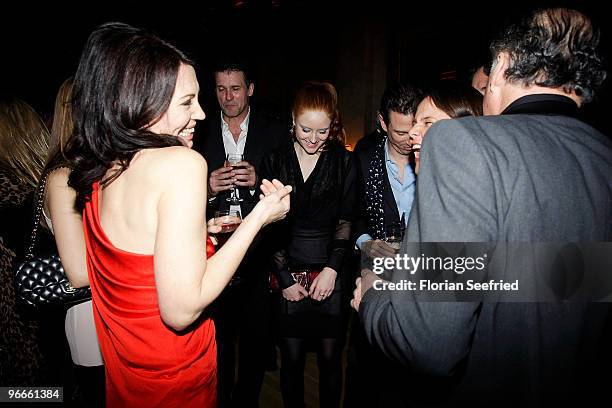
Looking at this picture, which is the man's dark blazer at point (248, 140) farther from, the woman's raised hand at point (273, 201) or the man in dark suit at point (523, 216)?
the man in dark suit at point (523, 216)

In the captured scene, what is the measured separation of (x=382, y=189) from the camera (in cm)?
254

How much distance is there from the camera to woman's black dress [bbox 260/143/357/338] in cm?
251

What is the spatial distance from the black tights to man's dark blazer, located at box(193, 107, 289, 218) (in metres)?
1.04

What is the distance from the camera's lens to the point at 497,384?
1027 mm

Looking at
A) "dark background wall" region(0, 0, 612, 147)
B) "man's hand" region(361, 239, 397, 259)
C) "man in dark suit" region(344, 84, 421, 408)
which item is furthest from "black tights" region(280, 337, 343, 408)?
"dark background wall" region(0, 0, 612, 147)

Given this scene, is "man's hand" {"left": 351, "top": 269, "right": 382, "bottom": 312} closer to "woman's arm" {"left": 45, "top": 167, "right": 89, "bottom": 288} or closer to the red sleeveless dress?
the red sleeveless dress

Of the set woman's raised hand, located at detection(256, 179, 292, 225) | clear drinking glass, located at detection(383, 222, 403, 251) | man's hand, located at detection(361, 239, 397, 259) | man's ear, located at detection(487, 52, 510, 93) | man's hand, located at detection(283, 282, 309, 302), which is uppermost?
man's ear, located at detection(487, 52, 510, 93)

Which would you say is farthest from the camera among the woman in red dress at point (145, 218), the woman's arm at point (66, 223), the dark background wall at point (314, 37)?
the dark background wall at point (314, 37)

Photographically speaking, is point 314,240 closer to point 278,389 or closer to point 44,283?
point 278,389

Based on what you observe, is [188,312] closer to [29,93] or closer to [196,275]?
[196,275]

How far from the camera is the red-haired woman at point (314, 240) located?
2490mm

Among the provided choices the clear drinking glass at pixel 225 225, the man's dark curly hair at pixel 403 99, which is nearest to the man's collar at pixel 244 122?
the man's dark curly hair at pixel 403 99

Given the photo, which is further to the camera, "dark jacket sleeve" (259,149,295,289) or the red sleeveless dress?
"dark jacket sleeve" (259,149,295,289)

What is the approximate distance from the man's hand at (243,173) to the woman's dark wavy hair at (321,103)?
0.53m
